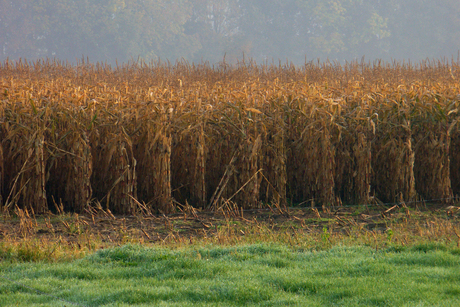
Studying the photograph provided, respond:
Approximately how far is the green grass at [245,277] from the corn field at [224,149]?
2.25 meters

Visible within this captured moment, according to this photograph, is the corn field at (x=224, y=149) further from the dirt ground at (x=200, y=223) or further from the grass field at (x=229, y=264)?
the grass field at (x=229, y=264)

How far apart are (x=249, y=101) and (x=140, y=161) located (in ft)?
6.04

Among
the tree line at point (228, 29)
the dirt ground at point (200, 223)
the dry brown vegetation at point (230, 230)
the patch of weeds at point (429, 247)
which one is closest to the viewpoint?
the patch of weeds at point (429, 247)

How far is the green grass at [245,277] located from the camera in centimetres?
367

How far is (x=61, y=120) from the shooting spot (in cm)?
734

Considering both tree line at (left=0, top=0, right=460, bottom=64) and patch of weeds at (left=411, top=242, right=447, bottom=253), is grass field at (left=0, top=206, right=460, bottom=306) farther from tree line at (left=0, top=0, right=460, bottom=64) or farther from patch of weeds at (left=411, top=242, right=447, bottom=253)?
tree line at (left=0, top=0, right=460, bottom=64)

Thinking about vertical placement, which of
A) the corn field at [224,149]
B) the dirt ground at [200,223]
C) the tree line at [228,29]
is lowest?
the dirt ground at [200,223]

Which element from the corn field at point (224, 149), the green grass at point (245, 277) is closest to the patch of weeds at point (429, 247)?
the green grass at point (245, 277)

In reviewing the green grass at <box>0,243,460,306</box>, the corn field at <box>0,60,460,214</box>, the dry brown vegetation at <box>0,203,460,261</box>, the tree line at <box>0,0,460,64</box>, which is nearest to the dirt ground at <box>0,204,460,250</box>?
the dry brown vegetation at <box>0,203,460,261</box>

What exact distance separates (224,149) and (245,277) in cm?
364

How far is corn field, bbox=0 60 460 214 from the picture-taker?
6.91m

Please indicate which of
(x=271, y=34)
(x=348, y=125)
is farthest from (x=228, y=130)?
(x=271, y=34)

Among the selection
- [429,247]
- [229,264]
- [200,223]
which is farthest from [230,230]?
[429,247]

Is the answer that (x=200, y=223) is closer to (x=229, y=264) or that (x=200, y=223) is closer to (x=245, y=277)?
(x=229, y=264)
